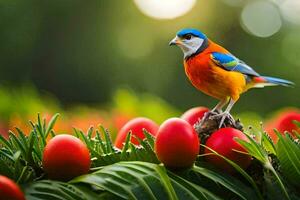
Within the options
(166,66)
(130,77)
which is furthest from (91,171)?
(166,66)

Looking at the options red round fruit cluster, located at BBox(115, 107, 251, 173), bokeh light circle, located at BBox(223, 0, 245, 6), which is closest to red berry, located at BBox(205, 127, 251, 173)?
red round fruit cluster, located at BBox(115, 107, 251, 173)

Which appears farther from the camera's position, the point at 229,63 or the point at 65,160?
the point at 229,63

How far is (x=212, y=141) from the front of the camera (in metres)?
0.53

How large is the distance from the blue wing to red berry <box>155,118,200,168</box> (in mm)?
215

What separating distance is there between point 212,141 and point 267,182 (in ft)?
0.19

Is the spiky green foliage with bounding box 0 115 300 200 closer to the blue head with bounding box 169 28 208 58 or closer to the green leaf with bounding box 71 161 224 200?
the green leaf with bounding box 71 161 224 200

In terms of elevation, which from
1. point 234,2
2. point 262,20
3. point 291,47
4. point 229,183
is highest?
point 229,183

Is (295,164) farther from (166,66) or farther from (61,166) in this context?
(166,66)

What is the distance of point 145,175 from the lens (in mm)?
480

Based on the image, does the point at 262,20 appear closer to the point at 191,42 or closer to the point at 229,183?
the point at 191,42

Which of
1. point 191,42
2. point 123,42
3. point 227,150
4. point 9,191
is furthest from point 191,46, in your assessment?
point 123,42

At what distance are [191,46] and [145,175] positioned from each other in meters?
0.30

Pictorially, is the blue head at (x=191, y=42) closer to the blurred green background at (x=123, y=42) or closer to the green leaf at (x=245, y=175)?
the green leaf at (x=245, y=175)

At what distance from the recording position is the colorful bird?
27.2 inches
